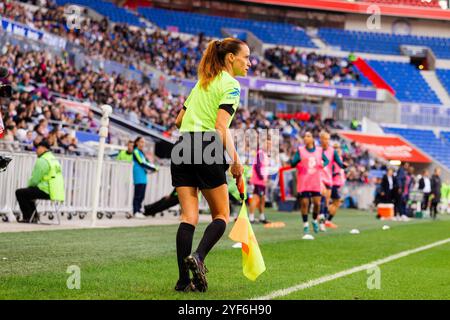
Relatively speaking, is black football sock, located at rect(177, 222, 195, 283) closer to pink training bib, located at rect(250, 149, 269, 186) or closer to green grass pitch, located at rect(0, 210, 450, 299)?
green grass pitch, located at rect(0, 210, 450, 299)

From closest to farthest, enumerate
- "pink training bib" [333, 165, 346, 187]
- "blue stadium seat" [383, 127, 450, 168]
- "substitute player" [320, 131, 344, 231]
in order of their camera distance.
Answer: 1. "substitute player" [320, 131, 344, 231]
2. "pink training bib" [333, 165, 346, 187]
3. "blue stadium seat" [383, 127, 450, 168]

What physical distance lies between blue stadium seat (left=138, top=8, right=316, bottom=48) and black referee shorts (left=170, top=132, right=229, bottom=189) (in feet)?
167

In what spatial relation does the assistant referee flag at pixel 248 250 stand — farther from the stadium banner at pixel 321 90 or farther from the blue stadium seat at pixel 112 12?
the stadium banner at pixel 321 90

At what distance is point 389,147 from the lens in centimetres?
5372

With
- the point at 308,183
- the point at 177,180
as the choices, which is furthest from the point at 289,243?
the point at 177,180

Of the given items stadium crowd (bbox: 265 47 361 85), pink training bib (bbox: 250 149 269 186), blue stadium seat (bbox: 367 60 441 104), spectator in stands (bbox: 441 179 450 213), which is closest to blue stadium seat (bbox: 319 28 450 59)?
blue stadium seat (bbox: 367 60 441 104)

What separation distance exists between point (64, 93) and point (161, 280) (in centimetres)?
2210

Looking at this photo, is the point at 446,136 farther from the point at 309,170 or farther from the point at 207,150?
the point at 207,150

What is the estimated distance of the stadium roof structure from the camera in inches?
2537

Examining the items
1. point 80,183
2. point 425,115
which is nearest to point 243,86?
point 425,115

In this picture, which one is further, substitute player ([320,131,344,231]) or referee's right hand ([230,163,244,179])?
substitute player ([320,131,344,231])

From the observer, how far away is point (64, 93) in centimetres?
2975

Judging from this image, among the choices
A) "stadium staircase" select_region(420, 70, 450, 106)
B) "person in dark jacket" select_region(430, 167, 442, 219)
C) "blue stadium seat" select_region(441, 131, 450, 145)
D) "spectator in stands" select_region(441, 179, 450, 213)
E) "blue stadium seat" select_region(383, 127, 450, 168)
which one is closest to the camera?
"person in dark jacket" select_region(430, 167, 442, 219)

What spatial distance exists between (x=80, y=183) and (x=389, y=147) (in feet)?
117
